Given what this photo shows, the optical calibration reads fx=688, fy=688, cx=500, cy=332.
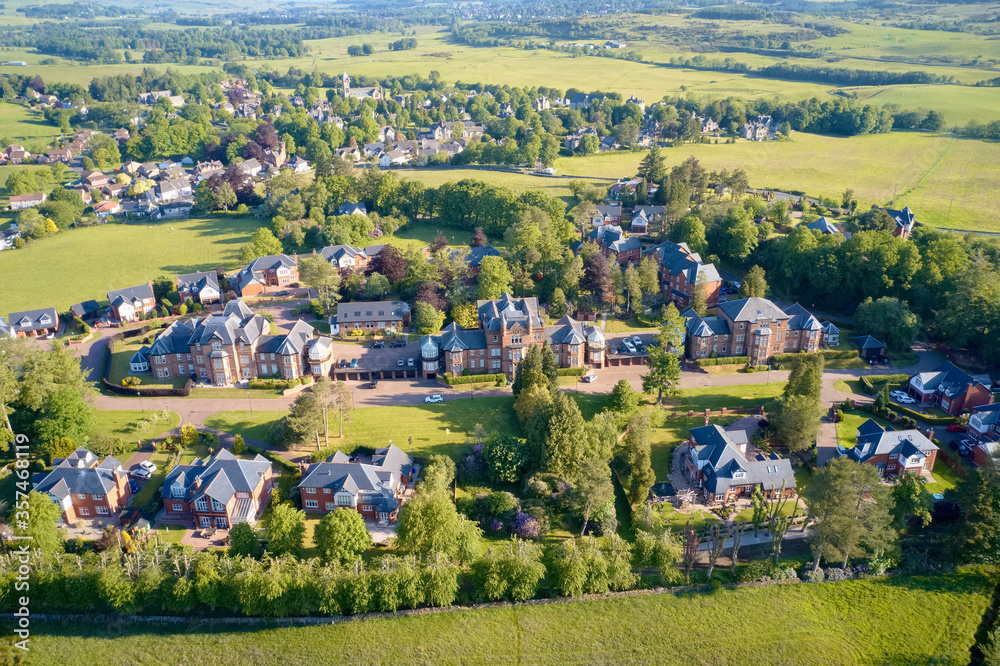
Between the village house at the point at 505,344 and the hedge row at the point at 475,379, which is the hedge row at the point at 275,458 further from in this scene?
the hedge row at the point at 475,379

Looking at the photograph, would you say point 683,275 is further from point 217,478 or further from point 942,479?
point 217,478

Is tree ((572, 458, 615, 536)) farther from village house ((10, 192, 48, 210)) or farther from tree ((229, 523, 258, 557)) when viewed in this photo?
village house ((10, 192, 48, 210))

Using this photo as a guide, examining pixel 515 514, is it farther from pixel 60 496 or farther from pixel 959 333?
pixel 959 333

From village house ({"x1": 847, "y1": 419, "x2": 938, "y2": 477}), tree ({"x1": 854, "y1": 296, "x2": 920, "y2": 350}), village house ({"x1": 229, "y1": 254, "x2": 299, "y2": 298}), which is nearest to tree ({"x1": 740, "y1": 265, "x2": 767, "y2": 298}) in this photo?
tree ({"x1": 854, "y1": 296, "x2": 920, "y2": 350})

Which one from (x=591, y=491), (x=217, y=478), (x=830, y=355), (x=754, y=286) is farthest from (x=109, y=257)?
(x=830, y=355)

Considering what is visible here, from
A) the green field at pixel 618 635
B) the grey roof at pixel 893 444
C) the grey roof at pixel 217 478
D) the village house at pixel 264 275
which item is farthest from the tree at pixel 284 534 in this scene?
the village house at pixel 264 275

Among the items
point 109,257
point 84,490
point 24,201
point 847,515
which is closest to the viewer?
point 847,515

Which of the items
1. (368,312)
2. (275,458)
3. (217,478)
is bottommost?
(275,458)
